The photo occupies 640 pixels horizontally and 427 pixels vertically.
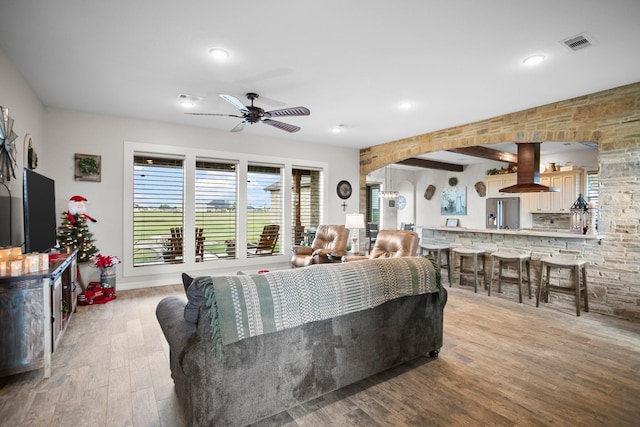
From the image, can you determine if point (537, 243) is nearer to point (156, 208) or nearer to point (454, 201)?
point (454, 201)

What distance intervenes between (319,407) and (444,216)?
859 cm

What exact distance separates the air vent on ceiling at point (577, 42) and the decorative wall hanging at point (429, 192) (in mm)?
7217

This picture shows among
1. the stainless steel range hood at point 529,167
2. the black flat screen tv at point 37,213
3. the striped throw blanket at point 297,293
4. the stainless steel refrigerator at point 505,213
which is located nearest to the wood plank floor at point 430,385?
the striped throw blanket at point 297,293

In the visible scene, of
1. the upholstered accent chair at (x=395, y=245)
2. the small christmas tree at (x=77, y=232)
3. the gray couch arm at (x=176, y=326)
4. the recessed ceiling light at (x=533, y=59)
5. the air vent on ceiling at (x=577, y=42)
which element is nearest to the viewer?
the gray couch arm at (x=176, y=326)

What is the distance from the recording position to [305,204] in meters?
6.81

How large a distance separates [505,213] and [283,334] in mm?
7800

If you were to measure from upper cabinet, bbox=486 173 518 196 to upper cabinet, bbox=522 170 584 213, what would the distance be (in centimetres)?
60

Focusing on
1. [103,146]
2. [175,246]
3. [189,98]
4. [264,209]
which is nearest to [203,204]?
Result: [175,246]

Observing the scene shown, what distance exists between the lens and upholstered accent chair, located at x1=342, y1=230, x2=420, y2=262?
14.1ft

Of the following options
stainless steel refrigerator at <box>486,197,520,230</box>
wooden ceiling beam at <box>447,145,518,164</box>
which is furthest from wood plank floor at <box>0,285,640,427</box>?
stainless steel refrigerator at <box>486,197,520,230</box>

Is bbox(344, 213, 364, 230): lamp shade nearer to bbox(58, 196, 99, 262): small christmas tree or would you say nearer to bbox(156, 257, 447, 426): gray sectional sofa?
bbox(156, 257, 447, 426): gray sectional sofa

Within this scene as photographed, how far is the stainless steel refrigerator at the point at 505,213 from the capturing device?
7.70 meters

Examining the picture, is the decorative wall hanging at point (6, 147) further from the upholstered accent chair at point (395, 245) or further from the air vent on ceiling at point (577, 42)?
the air vent on ceiling at point (577, 42)

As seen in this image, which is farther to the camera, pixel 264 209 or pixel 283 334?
pixel 264 209
